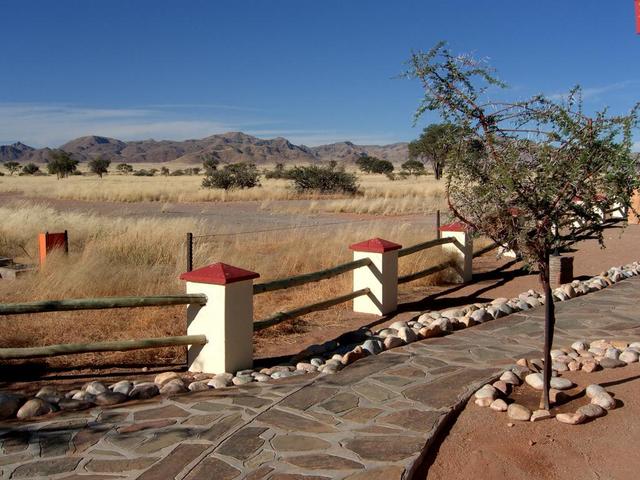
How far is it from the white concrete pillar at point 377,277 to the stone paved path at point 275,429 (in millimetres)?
2727

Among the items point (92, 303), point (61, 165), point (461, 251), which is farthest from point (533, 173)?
point (61, 165)

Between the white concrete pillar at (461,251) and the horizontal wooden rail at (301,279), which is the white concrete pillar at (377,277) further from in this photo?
the white concrete pillar at (461,251)

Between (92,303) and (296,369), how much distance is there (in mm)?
1967

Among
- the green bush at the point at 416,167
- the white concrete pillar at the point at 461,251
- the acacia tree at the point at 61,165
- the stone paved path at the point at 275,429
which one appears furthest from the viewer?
the green bush at the point at 416,167

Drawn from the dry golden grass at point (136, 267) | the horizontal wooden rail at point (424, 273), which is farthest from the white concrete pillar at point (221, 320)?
the horizontal wooden rail at point (424, 273)

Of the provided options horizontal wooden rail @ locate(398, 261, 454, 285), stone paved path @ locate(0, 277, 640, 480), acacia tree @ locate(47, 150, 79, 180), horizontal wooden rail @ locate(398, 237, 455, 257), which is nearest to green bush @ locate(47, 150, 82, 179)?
acacia tree @ locate(47, 150, 79, 180)

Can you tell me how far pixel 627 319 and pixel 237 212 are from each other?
2006 cm

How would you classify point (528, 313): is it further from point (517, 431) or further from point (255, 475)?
point (255, 475)

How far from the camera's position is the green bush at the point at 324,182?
36.2 meters

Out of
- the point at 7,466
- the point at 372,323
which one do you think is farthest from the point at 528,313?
the point at 7,466

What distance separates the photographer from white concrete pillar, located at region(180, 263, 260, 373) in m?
6.12

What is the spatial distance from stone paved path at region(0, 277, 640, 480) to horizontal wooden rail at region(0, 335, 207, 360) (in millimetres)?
860

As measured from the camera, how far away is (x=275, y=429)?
4531 mm

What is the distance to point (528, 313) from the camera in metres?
8.51
